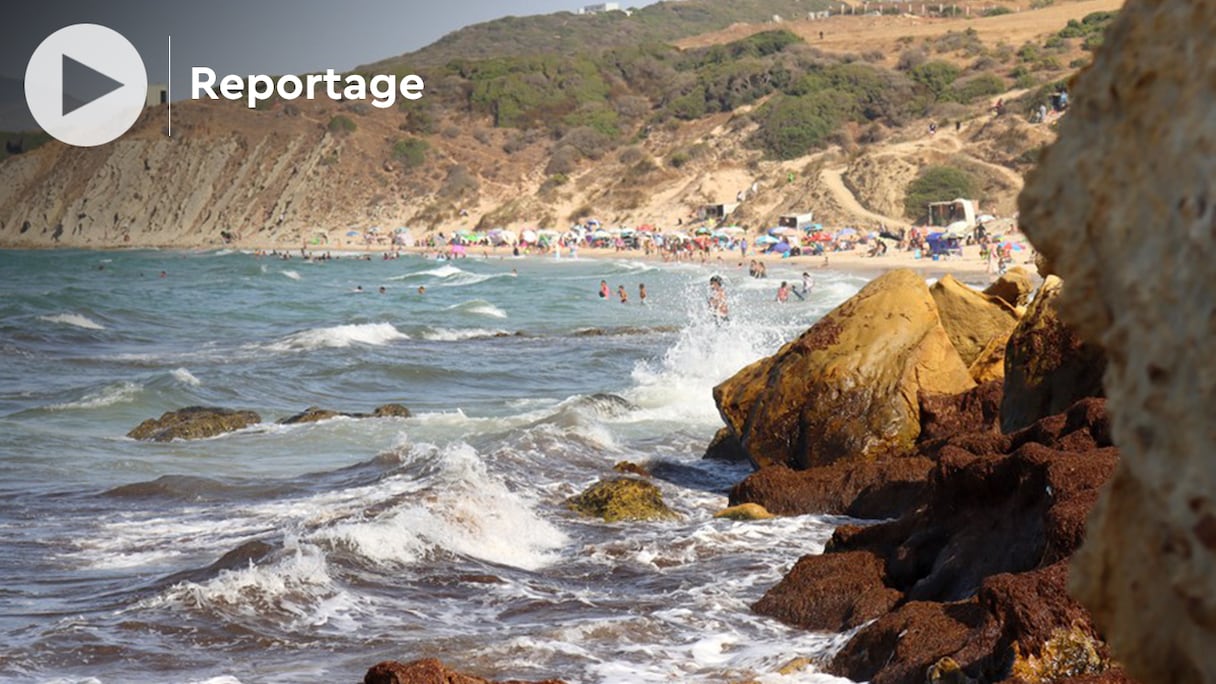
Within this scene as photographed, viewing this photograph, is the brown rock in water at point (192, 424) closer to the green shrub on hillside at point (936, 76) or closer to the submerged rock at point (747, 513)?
the submerged rock at point (747, 513)

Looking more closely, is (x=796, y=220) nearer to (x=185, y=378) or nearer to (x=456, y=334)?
(x=456, y=334)

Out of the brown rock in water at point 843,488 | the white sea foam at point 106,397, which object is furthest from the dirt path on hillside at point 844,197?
the brown rock in water at point 843,488

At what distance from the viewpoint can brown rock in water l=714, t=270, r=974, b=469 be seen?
Result: 1249 cm

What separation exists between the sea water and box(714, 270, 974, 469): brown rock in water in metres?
1.06

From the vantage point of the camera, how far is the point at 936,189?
68.1 m

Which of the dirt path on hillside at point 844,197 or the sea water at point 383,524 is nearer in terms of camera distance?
the sea water at point 383,524

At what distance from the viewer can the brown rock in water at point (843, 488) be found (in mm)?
11117

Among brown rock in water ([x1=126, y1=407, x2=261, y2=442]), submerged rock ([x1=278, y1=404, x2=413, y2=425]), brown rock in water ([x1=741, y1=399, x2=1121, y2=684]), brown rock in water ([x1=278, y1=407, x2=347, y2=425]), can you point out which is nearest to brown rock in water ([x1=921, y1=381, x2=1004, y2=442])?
brown rock in water ([x1=741, y1=399, x2=1121, y2=684])

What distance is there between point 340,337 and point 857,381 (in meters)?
24.5

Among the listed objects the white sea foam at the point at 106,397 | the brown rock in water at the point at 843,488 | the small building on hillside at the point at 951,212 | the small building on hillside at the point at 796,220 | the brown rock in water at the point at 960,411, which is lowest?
the white sea foam at the point at 106,397

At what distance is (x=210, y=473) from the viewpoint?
658 inches

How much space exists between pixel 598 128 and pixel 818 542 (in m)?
94.0

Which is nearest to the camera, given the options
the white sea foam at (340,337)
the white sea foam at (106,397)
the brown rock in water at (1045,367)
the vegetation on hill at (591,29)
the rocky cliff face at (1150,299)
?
the rocky cliff face at (1150,299)

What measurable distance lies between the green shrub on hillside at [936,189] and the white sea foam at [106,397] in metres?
48.0
